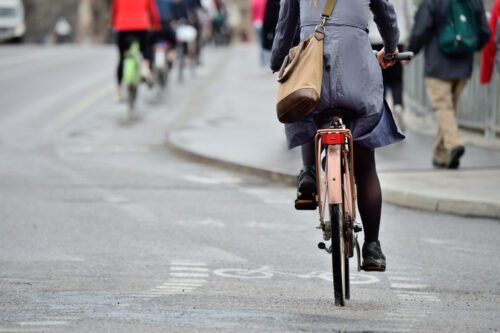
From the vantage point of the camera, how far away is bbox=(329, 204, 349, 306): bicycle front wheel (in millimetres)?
6477

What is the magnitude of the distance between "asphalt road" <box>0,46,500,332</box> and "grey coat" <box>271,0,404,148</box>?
2.55 feet

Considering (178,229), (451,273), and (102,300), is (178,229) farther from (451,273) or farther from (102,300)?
(102,300)

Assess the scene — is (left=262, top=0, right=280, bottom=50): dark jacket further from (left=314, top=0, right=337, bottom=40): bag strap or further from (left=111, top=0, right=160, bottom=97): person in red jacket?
(left=314, top=0, right=337, bottom=40): bag strap

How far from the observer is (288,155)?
1473cm

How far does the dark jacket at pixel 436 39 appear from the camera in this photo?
41.6 ft

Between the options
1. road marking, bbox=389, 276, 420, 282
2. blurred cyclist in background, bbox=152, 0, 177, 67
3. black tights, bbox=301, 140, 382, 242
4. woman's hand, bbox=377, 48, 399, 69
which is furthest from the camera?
blurred cyclist in background, bbox=152, 0, 177, 67

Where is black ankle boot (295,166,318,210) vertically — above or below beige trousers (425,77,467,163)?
above

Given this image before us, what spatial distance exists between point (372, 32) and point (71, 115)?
22.3 ft

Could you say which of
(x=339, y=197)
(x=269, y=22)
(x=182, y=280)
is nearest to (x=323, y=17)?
(x=339, y=197)

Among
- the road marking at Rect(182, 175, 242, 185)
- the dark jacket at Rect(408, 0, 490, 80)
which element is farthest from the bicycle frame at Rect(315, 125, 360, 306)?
the road marking at Rect(182, 175, 242, 185)

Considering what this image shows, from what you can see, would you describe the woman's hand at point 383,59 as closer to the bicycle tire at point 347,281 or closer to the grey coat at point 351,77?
the grey coat at point 351,77

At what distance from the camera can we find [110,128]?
756 inches

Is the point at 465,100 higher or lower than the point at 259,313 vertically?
lower

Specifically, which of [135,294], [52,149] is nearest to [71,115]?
[52,149]
